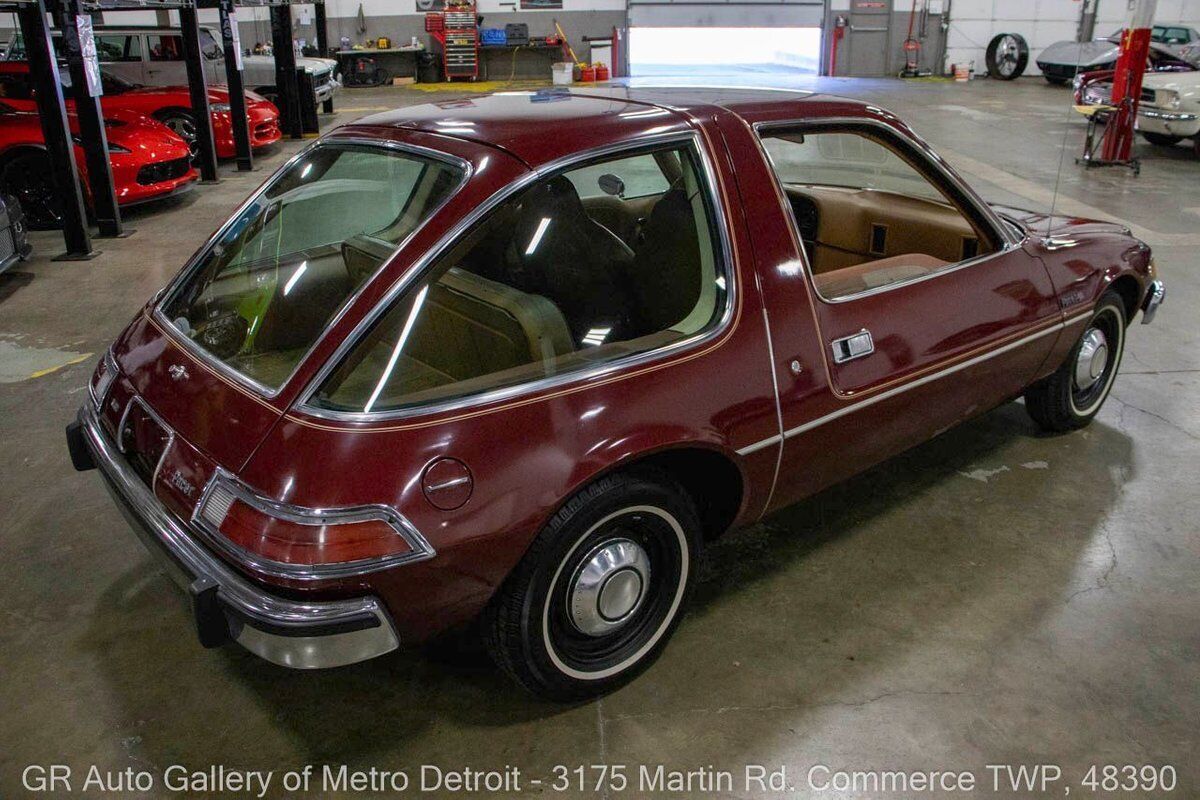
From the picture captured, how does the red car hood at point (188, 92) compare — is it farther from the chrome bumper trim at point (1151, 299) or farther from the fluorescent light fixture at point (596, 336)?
the chrome bumper trim at point (1151, 299)

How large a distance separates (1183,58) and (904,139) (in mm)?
13511

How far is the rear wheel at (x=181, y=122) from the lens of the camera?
10.1 meters

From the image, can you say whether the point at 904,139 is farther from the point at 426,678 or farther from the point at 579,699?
the point at 426,678

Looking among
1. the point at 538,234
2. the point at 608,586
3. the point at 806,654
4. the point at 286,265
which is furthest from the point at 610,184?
the point at 806,654

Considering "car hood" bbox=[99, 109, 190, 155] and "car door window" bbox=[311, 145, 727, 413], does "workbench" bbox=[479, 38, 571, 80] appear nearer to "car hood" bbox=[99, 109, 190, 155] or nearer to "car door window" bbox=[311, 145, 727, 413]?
"car hood" bbox=[99, 109, 190, 155]

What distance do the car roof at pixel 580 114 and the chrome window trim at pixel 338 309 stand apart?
0.26 ft

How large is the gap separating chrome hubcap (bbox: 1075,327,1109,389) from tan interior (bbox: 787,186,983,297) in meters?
0.75

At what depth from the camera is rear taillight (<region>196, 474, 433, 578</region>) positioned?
1.85 meters

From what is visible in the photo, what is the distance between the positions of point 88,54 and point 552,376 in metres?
6.80

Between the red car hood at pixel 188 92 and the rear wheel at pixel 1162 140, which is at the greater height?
the red car hood at pixel 188 92

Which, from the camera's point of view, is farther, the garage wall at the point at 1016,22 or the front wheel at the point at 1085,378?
the garage wall at the point at 1016,22

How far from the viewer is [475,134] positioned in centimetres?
230

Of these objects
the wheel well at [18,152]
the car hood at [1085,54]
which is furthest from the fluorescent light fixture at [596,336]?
the car hood at [1085,54]

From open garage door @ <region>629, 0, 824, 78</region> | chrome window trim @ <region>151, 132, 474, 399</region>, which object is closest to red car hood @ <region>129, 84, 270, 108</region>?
chrome window trim @ <region>151, 132, 474, 399</region>
